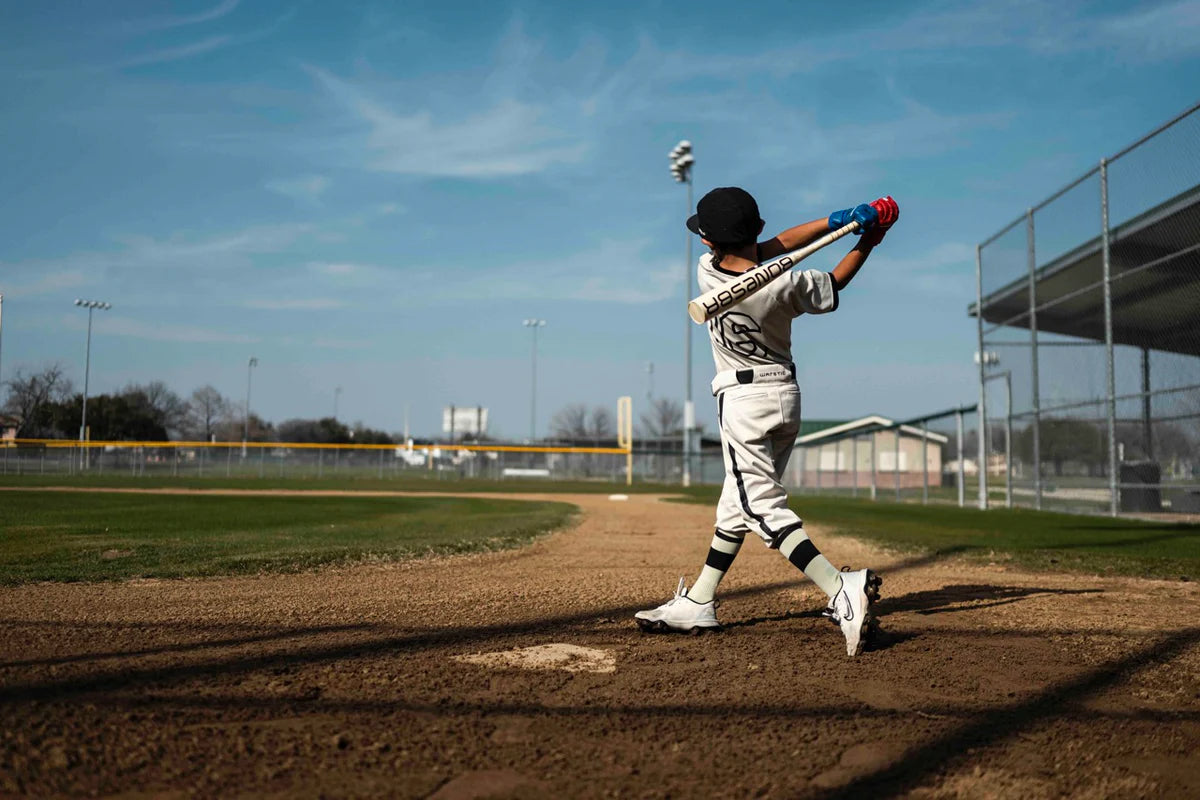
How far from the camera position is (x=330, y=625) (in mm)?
3844

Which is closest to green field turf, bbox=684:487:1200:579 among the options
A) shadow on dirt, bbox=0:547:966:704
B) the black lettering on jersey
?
shadow on dirt, bbox=0:547:966:704

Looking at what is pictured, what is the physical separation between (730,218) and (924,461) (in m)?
19.8

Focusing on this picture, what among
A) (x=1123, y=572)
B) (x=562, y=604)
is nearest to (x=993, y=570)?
(x=1123, y=572)

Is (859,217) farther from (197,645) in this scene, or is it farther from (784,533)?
(197,645)

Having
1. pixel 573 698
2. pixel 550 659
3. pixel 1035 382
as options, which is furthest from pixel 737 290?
pixel 1035 382

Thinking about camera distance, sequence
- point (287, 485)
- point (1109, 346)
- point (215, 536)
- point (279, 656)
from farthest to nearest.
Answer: point (287, 485), point (1109, 346), point (215, 536), point (279, 656)

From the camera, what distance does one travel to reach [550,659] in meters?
3.25

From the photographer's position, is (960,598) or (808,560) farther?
(960,598)

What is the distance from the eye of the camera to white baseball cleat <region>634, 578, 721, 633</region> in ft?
12.7

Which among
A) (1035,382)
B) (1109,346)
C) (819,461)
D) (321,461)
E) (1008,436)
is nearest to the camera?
(1109,346)

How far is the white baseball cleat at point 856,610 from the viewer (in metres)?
3.41

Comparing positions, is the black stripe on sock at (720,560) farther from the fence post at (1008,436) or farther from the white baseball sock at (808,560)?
the fence post at (1008,436)

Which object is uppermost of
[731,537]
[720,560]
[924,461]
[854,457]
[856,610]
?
[854,457]

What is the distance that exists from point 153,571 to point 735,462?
393 centimetres
